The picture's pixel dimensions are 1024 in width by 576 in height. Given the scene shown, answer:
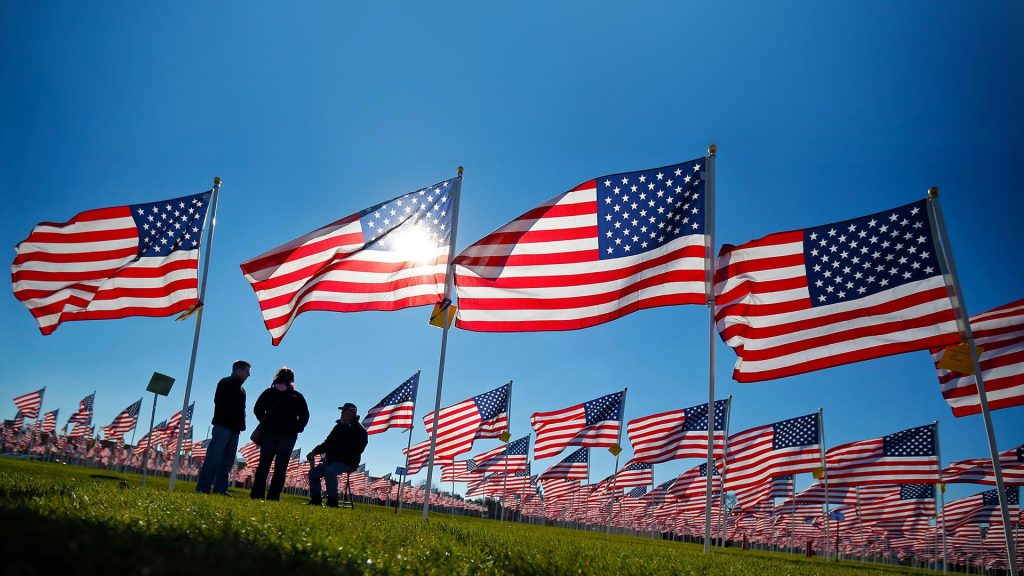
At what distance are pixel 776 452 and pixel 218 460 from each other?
70.9 ft

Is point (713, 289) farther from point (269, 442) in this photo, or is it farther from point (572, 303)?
point (269, 442)

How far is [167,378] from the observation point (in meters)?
14.9

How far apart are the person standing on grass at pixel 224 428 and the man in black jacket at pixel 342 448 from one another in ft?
5.32

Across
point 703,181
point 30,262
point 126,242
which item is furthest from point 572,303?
point 30,262

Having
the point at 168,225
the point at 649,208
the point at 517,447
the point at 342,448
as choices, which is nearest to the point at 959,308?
the point at 649,208

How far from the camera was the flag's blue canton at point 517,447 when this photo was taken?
4147cm

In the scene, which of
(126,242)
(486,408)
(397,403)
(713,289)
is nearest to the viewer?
(713,289)

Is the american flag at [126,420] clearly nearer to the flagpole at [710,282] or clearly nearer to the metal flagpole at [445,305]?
the metal flagpole at [445,305]

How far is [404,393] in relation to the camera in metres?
28.3

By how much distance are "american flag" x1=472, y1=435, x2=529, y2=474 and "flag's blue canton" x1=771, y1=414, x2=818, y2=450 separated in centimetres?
1813

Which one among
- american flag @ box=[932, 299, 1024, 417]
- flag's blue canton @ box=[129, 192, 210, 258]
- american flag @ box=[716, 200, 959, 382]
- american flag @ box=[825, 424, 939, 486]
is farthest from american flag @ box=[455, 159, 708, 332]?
american flag @ box=[825, 424, 939, 486]

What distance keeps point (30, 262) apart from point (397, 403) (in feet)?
52.4

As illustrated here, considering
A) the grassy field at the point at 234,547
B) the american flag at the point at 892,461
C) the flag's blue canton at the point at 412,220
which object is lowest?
the grassy field at the point at 234,547

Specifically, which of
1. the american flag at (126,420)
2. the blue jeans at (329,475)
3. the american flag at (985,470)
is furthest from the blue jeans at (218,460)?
the american flag at (126,420)
